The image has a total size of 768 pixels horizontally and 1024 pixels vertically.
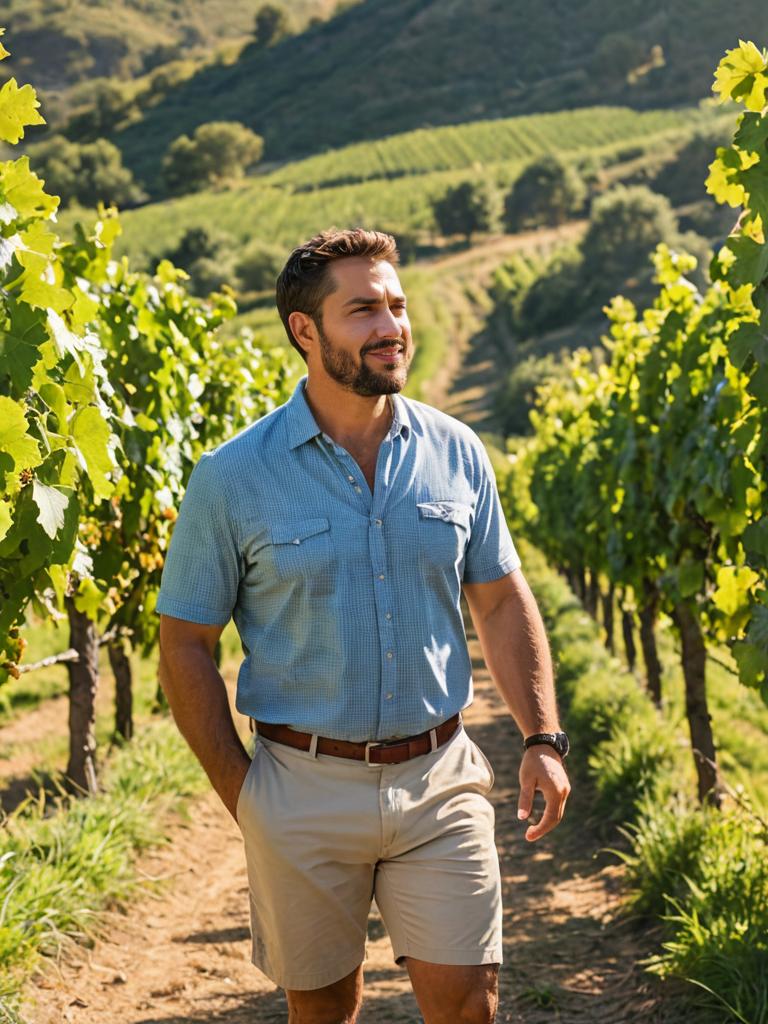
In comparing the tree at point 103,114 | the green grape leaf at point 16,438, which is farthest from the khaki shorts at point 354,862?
the tree at point 103,114

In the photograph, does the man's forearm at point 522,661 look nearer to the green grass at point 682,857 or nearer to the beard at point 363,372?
the beard at point 363,372

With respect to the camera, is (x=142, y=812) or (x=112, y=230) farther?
(x=142, y=812)

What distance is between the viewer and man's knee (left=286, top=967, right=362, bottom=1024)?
2561mm

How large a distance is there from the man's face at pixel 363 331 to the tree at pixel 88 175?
91.3 meters

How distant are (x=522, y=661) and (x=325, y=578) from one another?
1.63 feet

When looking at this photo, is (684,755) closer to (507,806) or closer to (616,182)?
(507,806)

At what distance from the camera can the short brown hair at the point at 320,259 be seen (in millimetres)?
2627

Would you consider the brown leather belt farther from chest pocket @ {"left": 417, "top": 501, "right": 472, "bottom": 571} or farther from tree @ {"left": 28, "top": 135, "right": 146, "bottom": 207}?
tree @ {"left": 28, "top": 135, "right": 146, "bottom": 207}

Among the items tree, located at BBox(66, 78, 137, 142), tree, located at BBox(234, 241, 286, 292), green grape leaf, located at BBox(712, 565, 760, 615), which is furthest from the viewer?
tree, located at BBox(66, 78, 137, 142)

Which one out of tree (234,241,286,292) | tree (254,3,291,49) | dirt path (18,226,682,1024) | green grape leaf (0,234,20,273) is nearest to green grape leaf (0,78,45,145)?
green grape leaf (0,234,20,273)

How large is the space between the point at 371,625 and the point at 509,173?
286 feet

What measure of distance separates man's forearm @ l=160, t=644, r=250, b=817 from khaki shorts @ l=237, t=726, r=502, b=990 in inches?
1.6

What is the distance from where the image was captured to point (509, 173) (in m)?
86.0

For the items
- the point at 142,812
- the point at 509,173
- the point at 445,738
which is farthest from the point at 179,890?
the point at 509,173
